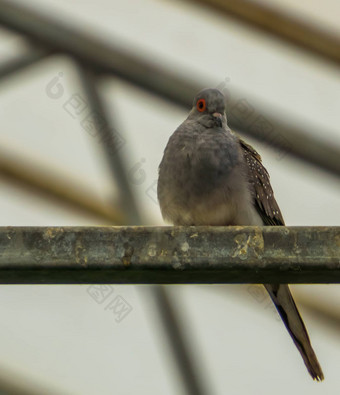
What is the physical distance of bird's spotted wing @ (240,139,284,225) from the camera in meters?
3.63

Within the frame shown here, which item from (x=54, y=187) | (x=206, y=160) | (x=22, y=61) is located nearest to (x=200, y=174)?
(x=206, y=160)

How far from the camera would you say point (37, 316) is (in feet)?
19.5

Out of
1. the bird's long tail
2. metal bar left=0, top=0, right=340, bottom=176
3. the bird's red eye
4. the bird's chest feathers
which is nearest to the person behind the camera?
the bird's long tail

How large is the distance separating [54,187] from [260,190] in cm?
150

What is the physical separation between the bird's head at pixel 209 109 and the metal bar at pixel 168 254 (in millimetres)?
1310

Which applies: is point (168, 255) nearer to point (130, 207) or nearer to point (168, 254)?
point (168, 254)

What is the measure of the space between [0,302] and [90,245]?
3562mm

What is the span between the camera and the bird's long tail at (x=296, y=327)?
9.89 feet

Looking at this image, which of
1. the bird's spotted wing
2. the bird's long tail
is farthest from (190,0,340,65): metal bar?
the bird's long tail

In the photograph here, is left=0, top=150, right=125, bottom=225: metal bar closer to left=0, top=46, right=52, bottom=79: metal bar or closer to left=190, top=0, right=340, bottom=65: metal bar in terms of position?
left=0, top=46, right=52, bottom=79: metal bar

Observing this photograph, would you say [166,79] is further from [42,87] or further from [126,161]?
[42,87]

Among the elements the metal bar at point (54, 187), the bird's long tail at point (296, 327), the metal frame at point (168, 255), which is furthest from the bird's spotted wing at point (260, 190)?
the metal frame at point (168, 255)

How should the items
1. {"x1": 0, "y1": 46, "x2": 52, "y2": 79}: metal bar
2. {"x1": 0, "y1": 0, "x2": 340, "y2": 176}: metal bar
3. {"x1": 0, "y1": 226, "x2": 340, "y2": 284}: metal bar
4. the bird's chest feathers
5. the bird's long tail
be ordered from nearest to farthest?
{"x1": 0, "y1": 226, "x2": 340, "y2": 284}: metal bar, the bird's long tail, the bird's chest feathers, {"x1": 0, "y1": 0, "x2": 340, "y2": 176}: metal bar, {"x1": 0, "y1": 46, "x2": 52, "y2": 79}: metal bar

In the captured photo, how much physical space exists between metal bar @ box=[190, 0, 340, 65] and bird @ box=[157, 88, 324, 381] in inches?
32.6
